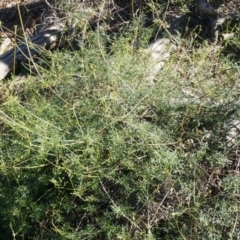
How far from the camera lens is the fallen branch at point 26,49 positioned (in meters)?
5.34

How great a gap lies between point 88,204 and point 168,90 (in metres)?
0.91

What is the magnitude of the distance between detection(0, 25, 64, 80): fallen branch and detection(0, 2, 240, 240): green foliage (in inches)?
67.3

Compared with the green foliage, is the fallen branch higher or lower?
lower

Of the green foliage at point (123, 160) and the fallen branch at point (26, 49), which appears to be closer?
the green foliage at point (123, 160)

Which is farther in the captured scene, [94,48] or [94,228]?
[94,48]

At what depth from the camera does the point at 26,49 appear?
543cm

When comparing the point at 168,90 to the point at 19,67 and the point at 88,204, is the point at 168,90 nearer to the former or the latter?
the point at 88,204

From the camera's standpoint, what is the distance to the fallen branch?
5344 millimetres

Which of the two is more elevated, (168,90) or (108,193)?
(168,90)

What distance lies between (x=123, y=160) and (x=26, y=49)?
265cm

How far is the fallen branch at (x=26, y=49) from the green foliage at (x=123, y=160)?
1709 mm

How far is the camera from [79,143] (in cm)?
312

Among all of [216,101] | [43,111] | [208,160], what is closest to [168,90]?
[216,101]

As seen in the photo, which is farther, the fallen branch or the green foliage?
the fallen branch
